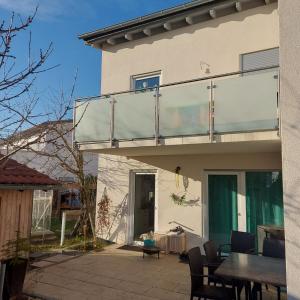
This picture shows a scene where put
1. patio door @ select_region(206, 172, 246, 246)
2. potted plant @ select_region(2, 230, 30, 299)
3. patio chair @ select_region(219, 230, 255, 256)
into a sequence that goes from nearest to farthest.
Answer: potted plant @ select_region(2, 230, 30, 299) < patio chair @ select_region(219, 230, 255, 256) < patio door @ select_region(206, 172, 246, 246)

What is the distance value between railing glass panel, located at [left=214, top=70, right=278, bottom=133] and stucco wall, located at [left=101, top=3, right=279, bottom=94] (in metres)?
2.48

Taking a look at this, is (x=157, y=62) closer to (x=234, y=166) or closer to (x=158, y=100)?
(x=158, y=100)

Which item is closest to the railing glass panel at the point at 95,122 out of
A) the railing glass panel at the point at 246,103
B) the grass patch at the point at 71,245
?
the railing glass panel at the point at 246,103

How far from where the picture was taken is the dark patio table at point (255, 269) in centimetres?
425

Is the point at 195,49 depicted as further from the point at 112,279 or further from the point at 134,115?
the point at 112,279

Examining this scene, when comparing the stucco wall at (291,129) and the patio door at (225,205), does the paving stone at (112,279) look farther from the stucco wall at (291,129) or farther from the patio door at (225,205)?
the stucco wall at (291,129)

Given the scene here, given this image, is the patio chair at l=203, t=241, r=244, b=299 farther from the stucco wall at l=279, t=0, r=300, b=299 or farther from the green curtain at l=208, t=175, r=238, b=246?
the green curtain at l=208, t=175, r=238, b=246

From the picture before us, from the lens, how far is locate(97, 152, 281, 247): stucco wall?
28.2 feet

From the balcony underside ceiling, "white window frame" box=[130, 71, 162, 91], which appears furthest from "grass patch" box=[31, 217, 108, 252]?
"white window frame" box=[130, 71, 162, 91]

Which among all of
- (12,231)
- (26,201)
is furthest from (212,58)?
(12,231)

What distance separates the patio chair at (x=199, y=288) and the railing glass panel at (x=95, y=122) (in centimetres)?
436

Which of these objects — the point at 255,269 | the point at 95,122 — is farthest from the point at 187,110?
the point at 255,269

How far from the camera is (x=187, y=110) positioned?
7102mm

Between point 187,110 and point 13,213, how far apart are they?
4466 millimetres
